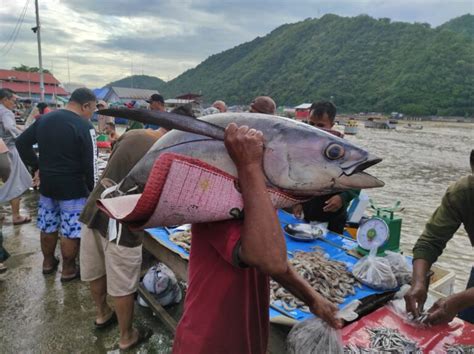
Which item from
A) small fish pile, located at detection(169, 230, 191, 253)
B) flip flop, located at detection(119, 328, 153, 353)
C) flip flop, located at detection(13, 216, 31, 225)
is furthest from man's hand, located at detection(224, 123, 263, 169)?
flip flop, located at detection(13, 216, 31, 225)

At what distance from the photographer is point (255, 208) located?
948 mm

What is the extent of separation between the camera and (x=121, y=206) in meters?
0.98

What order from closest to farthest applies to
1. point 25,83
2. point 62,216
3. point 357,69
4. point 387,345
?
point 387,345
point 62,216
point 25,83
point 357,69

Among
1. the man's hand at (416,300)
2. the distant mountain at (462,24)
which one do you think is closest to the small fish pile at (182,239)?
the man's hand at (416,300)

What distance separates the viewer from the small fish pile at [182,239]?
9.50ft

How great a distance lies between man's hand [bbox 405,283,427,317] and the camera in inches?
75.8

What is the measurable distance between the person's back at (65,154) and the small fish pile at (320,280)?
8.37 ft

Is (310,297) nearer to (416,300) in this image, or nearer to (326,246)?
(416,300)

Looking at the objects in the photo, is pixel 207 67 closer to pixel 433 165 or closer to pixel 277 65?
pixel 277 65

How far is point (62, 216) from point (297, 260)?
2769 millimetres

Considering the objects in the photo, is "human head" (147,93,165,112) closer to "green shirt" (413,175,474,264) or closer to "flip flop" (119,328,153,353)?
"flip flop" (119,328,153,353)

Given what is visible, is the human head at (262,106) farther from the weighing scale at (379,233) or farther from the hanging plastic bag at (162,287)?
the hanging plastic bag at (162,287)

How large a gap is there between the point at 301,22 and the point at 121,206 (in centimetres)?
13350

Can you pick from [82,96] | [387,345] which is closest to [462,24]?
[82,96]
